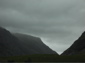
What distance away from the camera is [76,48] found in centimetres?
19450

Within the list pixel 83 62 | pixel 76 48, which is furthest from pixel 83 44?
pixel 83 62

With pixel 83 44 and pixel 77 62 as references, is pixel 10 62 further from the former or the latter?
pixel 83 44

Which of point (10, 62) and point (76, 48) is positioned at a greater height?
point (76, 48)

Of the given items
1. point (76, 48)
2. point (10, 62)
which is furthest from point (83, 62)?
point (76, 48)

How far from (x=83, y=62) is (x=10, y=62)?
23.4 meters

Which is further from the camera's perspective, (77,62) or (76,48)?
Result: (76,48)

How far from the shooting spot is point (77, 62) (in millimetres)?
66000

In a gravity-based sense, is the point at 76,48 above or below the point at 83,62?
above

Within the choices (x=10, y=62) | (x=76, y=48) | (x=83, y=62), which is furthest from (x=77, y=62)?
(x=76, y=48)

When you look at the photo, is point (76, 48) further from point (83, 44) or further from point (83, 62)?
point (83, 62)

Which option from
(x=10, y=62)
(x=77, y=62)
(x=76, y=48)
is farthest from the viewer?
(x=76, y=48)

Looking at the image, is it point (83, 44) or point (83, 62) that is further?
point (83, 44)

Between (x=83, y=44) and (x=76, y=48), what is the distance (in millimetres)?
8096

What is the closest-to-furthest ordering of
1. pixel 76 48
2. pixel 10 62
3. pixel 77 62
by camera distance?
pixel 10 62 < pixel 77 62 < pixel 76 48
